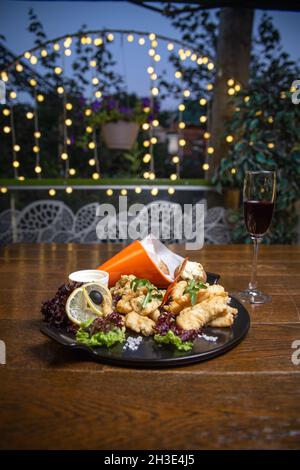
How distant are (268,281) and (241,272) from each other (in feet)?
0.42

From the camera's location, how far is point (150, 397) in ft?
2.08

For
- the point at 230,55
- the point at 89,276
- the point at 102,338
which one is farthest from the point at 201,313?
the point at 230,55

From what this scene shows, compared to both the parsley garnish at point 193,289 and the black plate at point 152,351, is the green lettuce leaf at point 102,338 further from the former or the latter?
the parsley garnish at point 193,289

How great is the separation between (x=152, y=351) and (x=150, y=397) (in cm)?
12

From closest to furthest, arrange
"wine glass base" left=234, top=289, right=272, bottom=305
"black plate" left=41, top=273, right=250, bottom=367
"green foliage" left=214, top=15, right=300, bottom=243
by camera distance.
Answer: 1. "black plate" left=41, top=273, right=250, bottom=367
2. "wine glass base" left=234, top=289, right=272, bottom=305
3. "green foliage" left=214, top=15, right=300, bottom=243

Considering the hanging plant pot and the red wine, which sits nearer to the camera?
the red wine

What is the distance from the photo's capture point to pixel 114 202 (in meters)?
3.61

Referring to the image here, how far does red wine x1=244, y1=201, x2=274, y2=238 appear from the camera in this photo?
117 centimetres

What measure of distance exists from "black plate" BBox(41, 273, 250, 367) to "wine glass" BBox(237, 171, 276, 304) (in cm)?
38

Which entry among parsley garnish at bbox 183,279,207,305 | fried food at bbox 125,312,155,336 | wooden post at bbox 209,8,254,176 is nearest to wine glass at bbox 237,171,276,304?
parsley garnish at bbox 183,279,207,305

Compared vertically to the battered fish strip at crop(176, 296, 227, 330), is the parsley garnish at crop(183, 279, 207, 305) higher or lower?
higher

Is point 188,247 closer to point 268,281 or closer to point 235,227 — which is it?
point 268,281

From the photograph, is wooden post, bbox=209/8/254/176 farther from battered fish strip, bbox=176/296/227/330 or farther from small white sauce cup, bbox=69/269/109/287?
battered fish strip, bbox=176/296/227/330

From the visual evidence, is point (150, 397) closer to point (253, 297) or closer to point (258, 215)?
point (253, 297)
